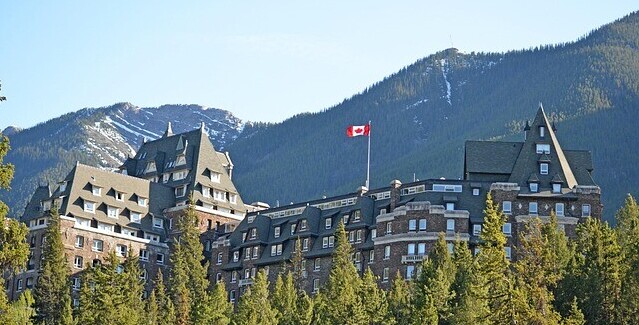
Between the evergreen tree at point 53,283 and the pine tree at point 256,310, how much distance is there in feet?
69.4

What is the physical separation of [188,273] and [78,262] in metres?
19.3

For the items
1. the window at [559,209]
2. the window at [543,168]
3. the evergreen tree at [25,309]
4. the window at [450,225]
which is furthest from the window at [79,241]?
the window at [559,209]

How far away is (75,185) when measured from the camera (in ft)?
533

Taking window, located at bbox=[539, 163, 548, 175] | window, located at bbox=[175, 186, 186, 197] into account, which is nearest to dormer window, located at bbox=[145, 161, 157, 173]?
window, located at bbox=[175, 186, 186, 197]

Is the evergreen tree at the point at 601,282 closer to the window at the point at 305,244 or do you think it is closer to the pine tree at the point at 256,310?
the pine tree at the point at 256,310

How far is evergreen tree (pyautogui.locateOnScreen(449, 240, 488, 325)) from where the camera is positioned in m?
93.7

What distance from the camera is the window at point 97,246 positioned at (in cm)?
15888

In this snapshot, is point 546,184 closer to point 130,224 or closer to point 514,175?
point 514,175

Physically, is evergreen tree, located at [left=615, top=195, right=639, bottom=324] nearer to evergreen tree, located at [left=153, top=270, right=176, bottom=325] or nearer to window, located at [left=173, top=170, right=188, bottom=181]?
evergreen tree, located at [left=153, top=270, right=176, bottom=325]

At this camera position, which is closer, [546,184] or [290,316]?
[290,316]

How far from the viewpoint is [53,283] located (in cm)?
13688

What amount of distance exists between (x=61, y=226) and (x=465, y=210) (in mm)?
47205

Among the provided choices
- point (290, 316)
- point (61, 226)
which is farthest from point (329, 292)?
point (61, 226)

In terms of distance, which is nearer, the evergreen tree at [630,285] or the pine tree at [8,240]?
the pine tree at [8,240]
